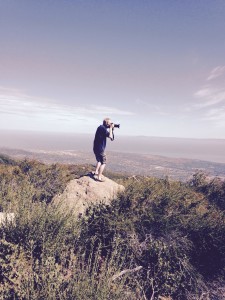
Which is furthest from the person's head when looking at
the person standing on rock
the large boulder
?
the large boulder

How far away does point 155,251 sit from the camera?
20.4ft

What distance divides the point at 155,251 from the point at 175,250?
580 mm

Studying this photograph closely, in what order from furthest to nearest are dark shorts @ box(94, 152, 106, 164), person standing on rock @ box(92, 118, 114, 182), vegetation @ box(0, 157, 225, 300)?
dark shorts @ box(94, 152, 106, 164) → person standing on rock @ box(92, 118, 114, 182) → vegetation @ box(0, 157, 225, 300)

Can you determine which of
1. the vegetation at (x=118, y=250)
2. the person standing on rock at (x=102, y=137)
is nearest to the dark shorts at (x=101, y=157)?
the person standing on rock at (x=102, y=137)

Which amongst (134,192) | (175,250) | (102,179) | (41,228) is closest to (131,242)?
(175,250)

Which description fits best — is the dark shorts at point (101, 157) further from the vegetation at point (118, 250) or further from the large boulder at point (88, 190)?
the vegetation at point (118, 250)

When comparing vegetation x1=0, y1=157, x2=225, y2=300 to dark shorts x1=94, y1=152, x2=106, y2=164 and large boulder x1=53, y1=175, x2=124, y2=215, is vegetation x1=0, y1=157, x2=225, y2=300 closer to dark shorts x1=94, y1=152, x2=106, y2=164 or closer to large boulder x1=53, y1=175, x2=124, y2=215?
large boulder x1=53, y1=175, x2=124, y2=215

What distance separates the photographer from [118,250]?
20.4 feet

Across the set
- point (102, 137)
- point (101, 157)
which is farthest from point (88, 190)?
point (102, 137)

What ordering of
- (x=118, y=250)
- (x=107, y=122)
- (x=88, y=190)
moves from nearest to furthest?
1. (x=118, y=250)
2. (x=107, y=122)
3. (x=88, y=190)

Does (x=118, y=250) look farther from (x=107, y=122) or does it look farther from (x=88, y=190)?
(x=107, y=122)

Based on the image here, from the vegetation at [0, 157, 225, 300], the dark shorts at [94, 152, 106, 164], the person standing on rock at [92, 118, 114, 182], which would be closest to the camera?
the vegetation at [0, 157, 225, 300]

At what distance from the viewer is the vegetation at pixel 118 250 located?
13.4ft

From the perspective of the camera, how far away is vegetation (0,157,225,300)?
4.08m
